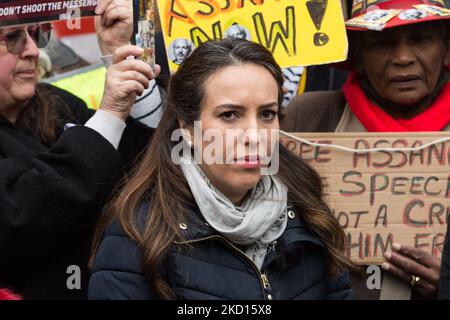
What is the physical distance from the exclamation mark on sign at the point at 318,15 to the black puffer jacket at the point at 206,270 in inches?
32.6

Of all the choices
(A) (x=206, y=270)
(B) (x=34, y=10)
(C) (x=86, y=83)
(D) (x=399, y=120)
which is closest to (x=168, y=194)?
(A) (x=206, y=270)

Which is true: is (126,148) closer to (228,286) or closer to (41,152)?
(41,152)

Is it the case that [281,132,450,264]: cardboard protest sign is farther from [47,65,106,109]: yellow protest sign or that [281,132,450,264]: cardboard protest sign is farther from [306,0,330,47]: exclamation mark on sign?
[47,65,106,109]: yellow protest sign

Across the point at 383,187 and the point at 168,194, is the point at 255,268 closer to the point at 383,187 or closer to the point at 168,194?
the point at 168,194

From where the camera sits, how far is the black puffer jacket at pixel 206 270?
2750 mm

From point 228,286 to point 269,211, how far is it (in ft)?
0.98

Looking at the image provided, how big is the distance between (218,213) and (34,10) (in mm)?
937

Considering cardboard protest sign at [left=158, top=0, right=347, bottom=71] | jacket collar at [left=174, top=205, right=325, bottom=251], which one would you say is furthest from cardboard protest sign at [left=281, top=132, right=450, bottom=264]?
jacket collar at [left=174, top=205, right=325, bottom=251]

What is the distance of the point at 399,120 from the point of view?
12.2 feet

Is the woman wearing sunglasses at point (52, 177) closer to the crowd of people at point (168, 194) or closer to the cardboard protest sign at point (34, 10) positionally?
the crowd of people at point (168, 194)

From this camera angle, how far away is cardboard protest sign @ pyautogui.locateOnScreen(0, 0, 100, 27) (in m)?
3.05

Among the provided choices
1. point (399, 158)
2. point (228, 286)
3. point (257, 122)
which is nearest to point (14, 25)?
point (257, 122)

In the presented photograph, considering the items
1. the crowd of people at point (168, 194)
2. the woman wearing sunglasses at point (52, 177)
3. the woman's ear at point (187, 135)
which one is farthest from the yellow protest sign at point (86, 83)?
the woman's ear at point (187, 135)

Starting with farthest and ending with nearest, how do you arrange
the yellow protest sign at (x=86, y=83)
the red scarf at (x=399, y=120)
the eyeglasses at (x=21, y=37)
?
the yellow protest sign at (x=86, y=83) < the red scarf at (x=399, y=120) < the eyeglasses at (x=21, y=37)
